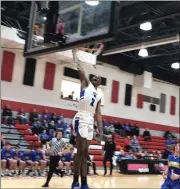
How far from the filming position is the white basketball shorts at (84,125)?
412 cm

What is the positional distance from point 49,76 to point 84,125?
48.3 feet

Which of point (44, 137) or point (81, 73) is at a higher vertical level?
point (81, 73)

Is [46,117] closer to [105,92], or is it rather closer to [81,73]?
[105,92]

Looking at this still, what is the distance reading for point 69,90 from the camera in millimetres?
20047

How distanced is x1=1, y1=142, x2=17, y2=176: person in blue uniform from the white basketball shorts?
7.99 metres

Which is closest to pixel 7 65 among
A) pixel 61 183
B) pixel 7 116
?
pixel 7 116

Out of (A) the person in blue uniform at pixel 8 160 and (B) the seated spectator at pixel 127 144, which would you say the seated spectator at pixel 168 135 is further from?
(A) the person in blue uniform at pixel 8 160

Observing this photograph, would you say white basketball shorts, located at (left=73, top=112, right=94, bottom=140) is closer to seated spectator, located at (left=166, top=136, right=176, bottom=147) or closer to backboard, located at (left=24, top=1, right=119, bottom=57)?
backboard, located at (left=24, top=1, right=119, bottom=57)

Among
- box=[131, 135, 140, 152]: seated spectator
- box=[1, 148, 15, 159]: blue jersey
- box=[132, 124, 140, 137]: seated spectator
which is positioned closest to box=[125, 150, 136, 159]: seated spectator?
box=[131, 135, 140, 152]: seated spectator

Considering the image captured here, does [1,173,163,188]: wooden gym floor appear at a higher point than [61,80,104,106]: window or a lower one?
lower

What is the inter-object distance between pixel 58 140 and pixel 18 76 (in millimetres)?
8158

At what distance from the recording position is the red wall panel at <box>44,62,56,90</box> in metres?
18.5

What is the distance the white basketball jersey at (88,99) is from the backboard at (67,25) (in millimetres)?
1037

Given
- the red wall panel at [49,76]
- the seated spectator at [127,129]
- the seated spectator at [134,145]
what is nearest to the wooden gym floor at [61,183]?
the seated spectator at [134,145]
